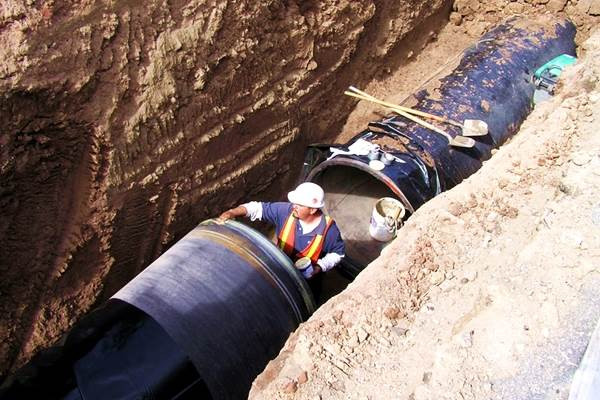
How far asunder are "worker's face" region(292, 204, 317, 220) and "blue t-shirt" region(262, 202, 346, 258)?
0.37 feet

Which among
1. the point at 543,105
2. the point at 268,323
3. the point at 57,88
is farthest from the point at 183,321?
the point at 543,105

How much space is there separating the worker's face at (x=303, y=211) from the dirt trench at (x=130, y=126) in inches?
41.0

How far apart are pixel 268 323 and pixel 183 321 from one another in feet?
1.83

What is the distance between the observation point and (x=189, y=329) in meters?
3.29

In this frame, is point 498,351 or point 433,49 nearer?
point 498,351

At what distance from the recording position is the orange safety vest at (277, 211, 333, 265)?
4.36m

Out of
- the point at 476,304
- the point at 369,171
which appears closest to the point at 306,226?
the point at 369,171

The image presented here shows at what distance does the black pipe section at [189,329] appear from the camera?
10.0ft

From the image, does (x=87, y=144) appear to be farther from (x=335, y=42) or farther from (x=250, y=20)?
(x=335, y=42)

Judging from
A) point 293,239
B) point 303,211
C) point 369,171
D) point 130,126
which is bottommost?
point 293,239

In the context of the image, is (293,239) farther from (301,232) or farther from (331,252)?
(331,252)

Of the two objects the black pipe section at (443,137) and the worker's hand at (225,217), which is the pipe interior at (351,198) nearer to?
the black pipe section at (443,137)

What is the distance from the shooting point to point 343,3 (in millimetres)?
5539

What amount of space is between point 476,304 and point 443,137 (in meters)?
2.88
